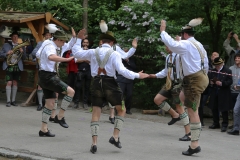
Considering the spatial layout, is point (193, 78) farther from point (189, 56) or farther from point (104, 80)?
point (104, 80)

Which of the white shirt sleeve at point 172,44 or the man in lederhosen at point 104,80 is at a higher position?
the white shirt sleeve at point 172,44

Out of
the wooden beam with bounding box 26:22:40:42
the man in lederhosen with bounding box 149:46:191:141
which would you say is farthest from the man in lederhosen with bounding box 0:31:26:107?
the man in lederhosen with bounding box 149:46:191:141

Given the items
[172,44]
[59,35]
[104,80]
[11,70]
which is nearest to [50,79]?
[59,35]

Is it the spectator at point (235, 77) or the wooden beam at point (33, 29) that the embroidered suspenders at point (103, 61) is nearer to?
the spectator at point (235, 77)

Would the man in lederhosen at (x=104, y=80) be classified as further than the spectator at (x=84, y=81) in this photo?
No

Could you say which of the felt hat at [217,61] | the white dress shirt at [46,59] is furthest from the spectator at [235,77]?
the white dress shirt at [46,59]

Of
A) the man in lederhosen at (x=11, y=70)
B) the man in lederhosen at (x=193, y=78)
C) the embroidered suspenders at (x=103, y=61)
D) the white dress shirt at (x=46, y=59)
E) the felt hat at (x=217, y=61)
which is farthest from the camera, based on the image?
the man in lederhosen at (x=11, y=70)

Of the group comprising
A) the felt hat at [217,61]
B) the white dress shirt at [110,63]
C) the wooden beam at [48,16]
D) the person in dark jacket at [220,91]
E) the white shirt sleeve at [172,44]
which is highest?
the wooden beam at [48,16]

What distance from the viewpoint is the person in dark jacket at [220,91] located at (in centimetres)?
1172

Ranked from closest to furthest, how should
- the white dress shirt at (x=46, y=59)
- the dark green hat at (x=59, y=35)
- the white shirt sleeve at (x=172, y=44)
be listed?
the white shirt sleeve at (x=172, y=44)
the white dress shirt at (x=46, y=59)
the dark green hat at (x=59, y=35)

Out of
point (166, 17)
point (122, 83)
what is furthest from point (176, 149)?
point (166, 17)

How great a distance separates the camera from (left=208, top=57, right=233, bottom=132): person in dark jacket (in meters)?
11.7

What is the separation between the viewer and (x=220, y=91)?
38.9 ft

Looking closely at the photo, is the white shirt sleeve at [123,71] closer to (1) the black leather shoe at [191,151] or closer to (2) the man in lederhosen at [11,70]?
(1) the black leather shoe at [191,151]
